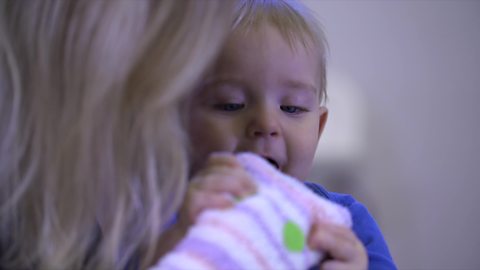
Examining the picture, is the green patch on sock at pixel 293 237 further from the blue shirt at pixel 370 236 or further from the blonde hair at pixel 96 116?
the blue shirt at pixel 370 236

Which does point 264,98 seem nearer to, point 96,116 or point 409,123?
point 96,116

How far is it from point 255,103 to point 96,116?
21cm

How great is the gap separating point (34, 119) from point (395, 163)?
1044mm

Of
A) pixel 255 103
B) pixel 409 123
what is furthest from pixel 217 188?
pixel 409 123

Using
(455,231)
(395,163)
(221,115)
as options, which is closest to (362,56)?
(395,163)

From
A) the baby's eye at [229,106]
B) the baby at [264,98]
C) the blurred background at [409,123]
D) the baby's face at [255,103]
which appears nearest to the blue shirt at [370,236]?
the baby at [264,98]

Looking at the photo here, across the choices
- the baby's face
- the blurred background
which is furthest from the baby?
the blurred background

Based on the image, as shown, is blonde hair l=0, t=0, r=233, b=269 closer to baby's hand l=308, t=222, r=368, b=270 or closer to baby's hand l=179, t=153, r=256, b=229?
baby's hand l=179, t=153, r=256, b=229

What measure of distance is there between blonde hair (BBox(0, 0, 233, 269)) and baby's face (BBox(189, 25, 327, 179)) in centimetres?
12

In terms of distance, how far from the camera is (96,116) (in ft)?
1.20

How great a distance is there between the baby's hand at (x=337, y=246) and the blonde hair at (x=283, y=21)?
10.9 inches

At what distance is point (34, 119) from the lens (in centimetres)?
38

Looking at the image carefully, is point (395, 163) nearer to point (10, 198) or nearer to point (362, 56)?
point (362, 56)

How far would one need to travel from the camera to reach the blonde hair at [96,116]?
0.37m
